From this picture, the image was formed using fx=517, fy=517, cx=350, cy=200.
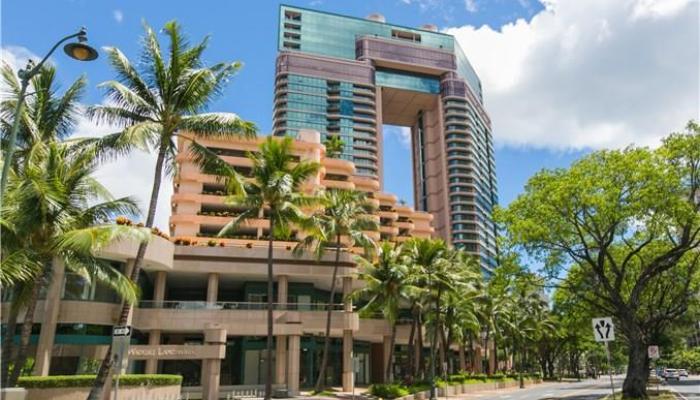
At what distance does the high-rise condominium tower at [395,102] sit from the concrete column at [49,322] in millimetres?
87085

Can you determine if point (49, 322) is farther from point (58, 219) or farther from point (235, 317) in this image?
point (58, 219)

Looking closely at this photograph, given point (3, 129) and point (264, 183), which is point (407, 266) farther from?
point (3, 129)

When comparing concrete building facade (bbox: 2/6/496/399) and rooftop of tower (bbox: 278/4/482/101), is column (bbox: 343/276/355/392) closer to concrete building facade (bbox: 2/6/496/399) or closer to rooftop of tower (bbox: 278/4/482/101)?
concrete building facade (bbox: 2/6/496/399)

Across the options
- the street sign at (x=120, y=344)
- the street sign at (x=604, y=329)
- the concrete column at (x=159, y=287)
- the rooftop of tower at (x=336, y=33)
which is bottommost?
the street sign at (x=120, y=344)

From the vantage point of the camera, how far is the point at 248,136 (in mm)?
20516

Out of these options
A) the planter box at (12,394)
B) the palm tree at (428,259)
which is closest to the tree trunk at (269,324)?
the palm tree at (428,259)

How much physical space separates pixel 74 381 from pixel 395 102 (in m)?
122

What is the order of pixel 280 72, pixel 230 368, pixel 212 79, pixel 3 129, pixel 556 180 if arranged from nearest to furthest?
1. pixel 212 79
2. pixel 3 129
3. pixel 556 180
4. pixel 230 368
5. pixel 280 72

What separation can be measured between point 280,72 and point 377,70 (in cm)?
2610

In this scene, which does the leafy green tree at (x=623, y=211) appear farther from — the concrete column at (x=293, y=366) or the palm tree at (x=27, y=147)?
the palm tree at (x=27, y=147)

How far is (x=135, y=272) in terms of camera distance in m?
18.0

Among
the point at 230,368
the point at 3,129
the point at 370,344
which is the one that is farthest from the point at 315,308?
the point at 3,129

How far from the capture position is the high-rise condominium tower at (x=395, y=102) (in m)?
117

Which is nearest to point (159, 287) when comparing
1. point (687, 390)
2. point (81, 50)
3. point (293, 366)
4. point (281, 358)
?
point (281, 358)
